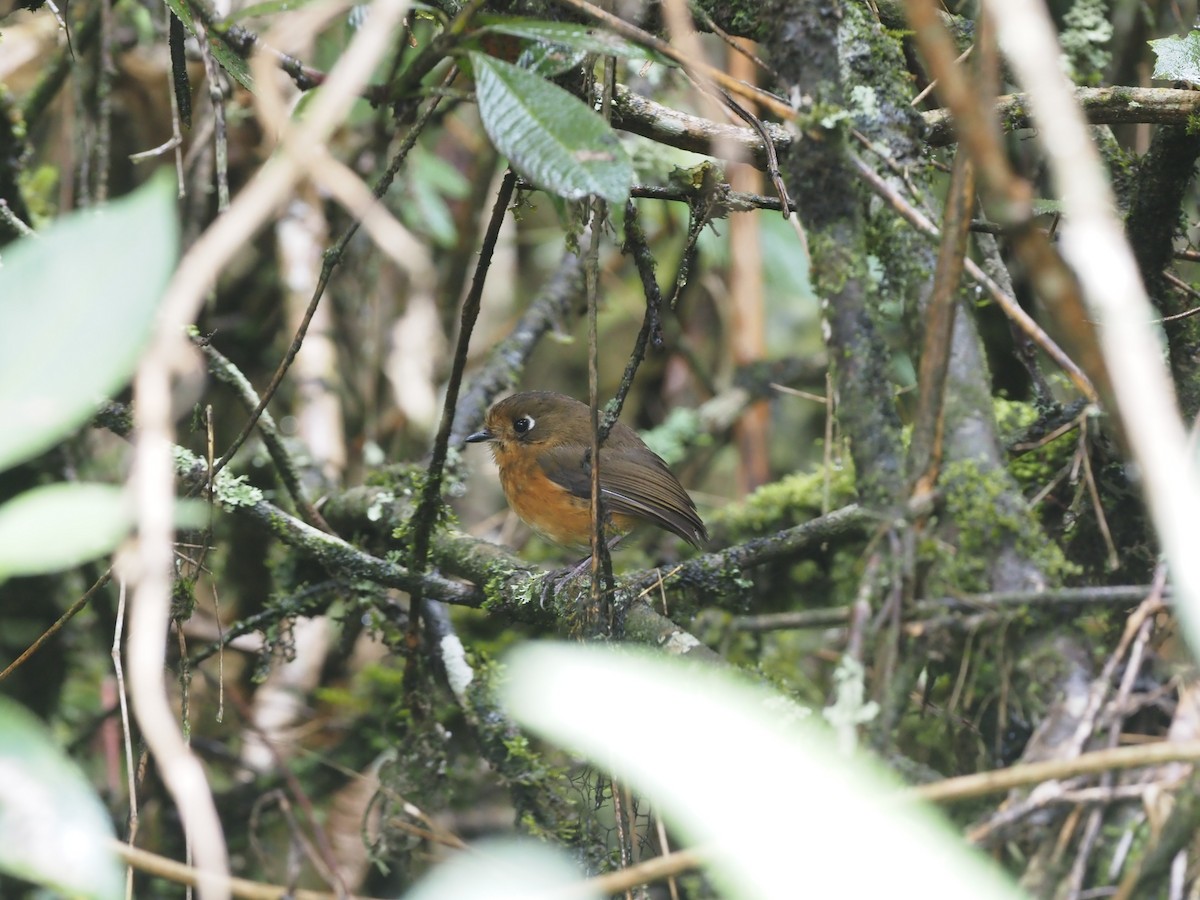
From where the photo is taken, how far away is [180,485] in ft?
8.89

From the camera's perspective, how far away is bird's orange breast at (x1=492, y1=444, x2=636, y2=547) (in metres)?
4.41

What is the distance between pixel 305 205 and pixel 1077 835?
4.27 meters

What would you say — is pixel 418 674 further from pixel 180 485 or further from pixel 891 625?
pixel 891 625

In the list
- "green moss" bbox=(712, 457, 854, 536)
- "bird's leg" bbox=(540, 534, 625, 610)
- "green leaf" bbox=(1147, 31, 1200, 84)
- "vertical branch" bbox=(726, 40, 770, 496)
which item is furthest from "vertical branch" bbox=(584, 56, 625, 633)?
"vertical branch" bbox=(726, 40, 770, 496)

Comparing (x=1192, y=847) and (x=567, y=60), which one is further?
(x=567, y=60)

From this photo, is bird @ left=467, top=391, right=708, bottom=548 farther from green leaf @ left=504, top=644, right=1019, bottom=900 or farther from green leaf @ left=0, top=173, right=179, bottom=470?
green leaf @ left=0, top=173, right=179, bottom=470

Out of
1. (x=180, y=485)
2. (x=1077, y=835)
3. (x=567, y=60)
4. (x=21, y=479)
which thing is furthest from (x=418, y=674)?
(x=1077, y=835)

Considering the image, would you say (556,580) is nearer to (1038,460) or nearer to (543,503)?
(1038,460)

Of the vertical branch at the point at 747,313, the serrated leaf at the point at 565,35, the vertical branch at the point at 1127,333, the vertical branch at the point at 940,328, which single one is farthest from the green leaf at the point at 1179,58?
the vertical branch at the point at 747,313

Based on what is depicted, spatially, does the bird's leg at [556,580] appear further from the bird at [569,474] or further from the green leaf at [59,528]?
the green leaf at [59,528]

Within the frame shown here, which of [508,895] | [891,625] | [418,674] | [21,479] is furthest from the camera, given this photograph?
[21,479]

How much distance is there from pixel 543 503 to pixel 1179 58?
9.41ft

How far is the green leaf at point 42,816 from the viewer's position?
86cm

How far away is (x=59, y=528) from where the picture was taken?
2.81ft
